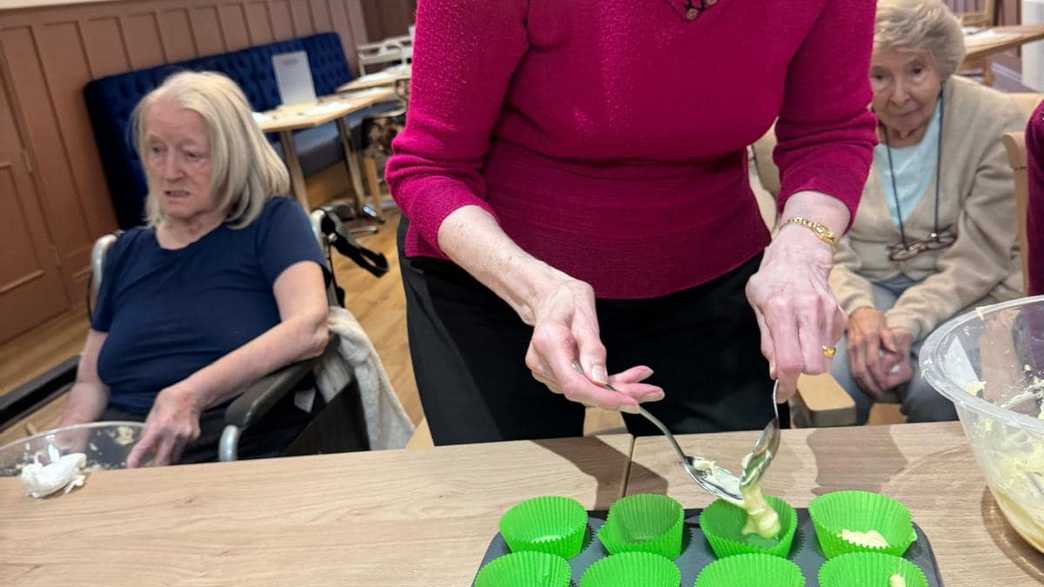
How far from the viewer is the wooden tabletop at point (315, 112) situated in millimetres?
5098

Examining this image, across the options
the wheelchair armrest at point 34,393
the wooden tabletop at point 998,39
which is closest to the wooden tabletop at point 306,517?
the wheelchair armrest at point 34,393

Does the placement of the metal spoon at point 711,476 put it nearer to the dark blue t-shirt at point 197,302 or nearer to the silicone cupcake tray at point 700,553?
the silicone cupcake tray at point 700,553

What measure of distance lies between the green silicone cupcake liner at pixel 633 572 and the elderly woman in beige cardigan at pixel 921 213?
4.12 ft

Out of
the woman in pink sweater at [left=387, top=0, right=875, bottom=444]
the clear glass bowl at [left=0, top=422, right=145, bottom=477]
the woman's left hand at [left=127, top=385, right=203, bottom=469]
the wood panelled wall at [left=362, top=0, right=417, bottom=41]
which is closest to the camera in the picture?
the woman in pink sweater at [left=387, top=0, right=875, bottom=444]

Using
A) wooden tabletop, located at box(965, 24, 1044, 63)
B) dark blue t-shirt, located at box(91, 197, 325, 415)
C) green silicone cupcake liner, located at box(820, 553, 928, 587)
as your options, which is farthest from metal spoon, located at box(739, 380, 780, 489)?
wooden tabletop, located at box(965, 24, 1044, 63)

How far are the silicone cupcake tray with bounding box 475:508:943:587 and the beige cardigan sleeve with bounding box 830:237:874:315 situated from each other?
4.00ft

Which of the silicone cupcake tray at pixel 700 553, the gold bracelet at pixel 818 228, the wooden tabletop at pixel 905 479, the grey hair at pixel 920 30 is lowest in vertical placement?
the wooden tabletop at pixel 905 479

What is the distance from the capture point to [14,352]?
172 inches

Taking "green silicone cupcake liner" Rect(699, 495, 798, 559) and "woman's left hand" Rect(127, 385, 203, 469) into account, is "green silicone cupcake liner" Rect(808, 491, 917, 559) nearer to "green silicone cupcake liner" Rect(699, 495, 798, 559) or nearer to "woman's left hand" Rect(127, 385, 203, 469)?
"green silicone cupcake liner" Rect(699, 495, 798, 559)

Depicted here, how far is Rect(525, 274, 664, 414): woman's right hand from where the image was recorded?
82 centimetres

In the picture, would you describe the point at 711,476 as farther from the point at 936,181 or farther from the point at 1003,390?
the point at 936,181

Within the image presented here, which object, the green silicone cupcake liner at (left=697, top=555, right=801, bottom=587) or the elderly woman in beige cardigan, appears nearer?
the green silicone cupcake liner at (left=697, top=555, right=801, bottom=587)

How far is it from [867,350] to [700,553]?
123 centimetres

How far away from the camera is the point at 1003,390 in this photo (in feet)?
3.05
